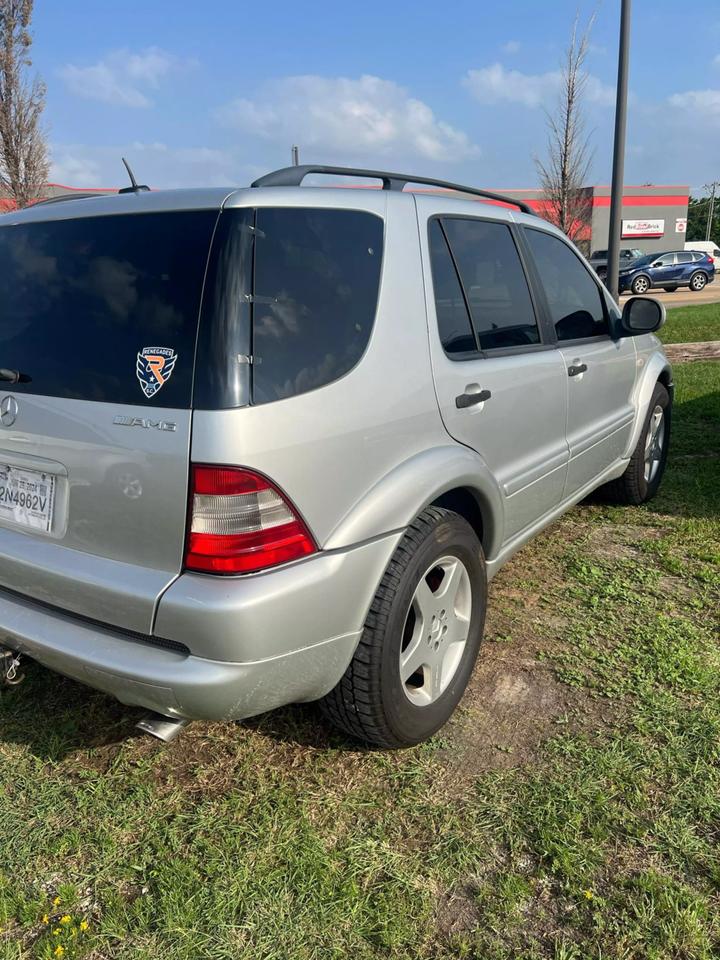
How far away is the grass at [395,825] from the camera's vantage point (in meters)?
1.88

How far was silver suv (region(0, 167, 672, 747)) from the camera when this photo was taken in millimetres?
1872

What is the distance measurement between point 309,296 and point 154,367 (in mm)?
469

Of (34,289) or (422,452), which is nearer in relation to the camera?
(34,289)

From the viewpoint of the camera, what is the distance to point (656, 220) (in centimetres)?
4828

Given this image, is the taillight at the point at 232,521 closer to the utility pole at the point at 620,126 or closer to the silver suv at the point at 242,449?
the silver suv at the point at 242,449

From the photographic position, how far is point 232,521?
1867 millimetres

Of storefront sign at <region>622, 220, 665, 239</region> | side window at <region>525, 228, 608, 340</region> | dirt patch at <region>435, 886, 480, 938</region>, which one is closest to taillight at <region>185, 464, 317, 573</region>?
dirt patch at <region>435, 886, 480, 938</region>

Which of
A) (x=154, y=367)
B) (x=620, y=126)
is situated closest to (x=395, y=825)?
(x=154, y=367)

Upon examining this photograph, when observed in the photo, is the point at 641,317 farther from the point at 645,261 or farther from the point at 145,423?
the point at 645,261

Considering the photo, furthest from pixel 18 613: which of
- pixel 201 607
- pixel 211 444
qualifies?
pixel 211 444

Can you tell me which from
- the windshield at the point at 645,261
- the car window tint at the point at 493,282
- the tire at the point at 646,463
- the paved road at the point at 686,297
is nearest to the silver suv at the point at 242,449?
the car window tint at the point at 493,282

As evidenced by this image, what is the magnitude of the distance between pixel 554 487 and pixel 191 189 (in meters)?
2.15

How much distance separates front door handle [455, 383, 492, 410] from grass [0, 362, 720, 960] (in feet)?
3.75

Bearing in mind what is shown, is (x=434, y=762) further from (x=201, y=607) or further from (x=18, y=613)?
(x=18, y=613)
